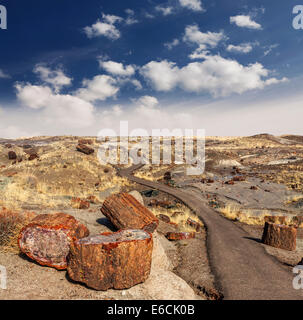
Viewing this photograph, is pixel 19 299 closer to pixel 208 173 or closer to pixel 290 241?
pixel 290 241

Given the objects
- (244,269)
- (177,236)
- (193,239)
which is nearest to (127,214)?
(177,236)

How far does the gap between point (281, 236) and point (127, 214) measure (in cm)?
677

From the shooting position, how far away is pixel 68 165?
29.4m

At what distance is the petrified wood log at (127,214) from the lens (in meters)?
7.94

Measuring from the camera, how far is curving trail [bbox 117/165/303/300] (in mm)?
5711

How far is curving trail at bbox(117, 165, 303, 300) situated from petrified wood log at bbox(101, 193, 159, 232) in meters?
2.76

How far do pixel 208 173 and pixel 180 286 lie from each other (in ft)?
89.6

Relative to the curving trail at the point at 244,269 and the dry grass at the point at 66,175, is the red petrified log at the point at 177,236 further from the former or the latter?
the dry grass at the point at 66,175

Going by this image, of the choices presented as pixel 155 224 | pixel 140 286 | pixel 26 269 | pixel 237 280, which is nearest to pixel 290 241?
pixel 237 280

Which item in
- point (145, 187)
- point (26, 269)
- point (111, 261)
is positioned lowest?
point (145, 187)

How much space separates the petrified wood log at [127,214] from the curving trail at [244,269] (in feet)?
9.07

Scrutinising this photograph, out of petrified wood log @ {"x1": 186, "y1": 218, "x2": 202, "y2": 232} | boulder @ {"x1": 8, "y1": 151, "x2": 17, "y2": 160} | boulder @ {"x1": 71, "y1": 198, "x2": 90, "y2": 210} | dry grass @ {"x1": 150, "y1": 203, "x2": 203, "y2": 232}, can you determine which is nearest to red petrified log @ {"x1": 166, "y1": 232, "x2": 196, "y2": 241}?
dry grass @ {"x1": 150, "y1": 203, "x2": 203, "y2": 232}

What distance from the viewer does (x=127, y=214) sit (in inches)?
322

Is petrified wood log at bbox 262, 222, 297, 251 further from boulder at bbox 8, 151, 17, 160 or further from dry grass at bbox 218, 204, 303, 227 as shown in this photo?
boulder at bbox 8, 151, 17, 160
